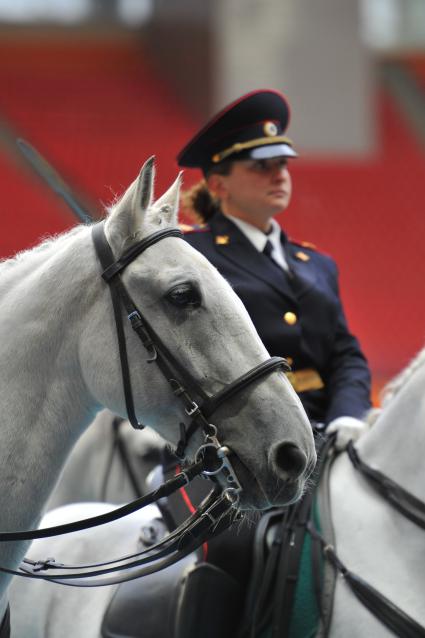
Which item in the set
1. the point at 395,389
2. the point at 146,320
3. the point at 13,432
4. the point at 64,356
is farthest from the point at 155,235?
the point at 395,389

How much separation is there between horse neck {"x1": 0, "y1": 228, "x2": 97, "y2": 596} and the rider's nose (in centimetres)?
45

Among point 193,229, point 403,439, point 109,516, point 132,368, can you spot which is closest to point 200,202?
point 193,229

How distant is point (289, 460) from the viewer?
2131mm

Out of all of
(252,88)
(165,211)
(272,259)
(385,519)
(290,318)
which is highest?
(165,211)

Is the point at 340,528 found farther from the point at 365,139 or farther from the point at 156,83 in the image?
the point at 156,83

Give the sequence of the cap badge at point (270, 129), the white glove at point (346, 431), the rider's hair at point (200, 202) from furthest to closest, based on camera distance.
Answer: the rider's hair at point (200, 202) → the cap badge at point (270, 129) → the white glove at point (346, 431)

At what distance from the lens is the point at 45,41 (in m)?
14.5

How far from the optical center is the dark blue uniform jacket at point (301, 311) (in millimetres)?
3193

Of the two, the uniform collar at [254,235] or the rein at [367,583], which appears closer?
the rein at [367,583]

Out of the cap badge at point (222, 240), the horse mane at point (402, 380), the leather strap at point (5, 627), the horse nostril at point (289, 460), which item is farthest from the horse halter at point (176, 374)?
the cap badge at point (222, 240)

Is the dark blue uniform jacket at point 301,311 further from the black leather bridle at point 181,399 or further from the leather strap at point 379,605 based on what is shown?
the black leather bridle at point 181,399

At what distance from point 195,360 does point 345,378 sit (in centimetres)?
131

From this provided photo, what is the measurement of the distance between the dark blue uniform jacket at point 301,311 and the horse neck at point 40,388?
3.19 ft

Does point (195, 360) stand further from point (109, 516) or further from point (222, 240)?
point (222, 240)
